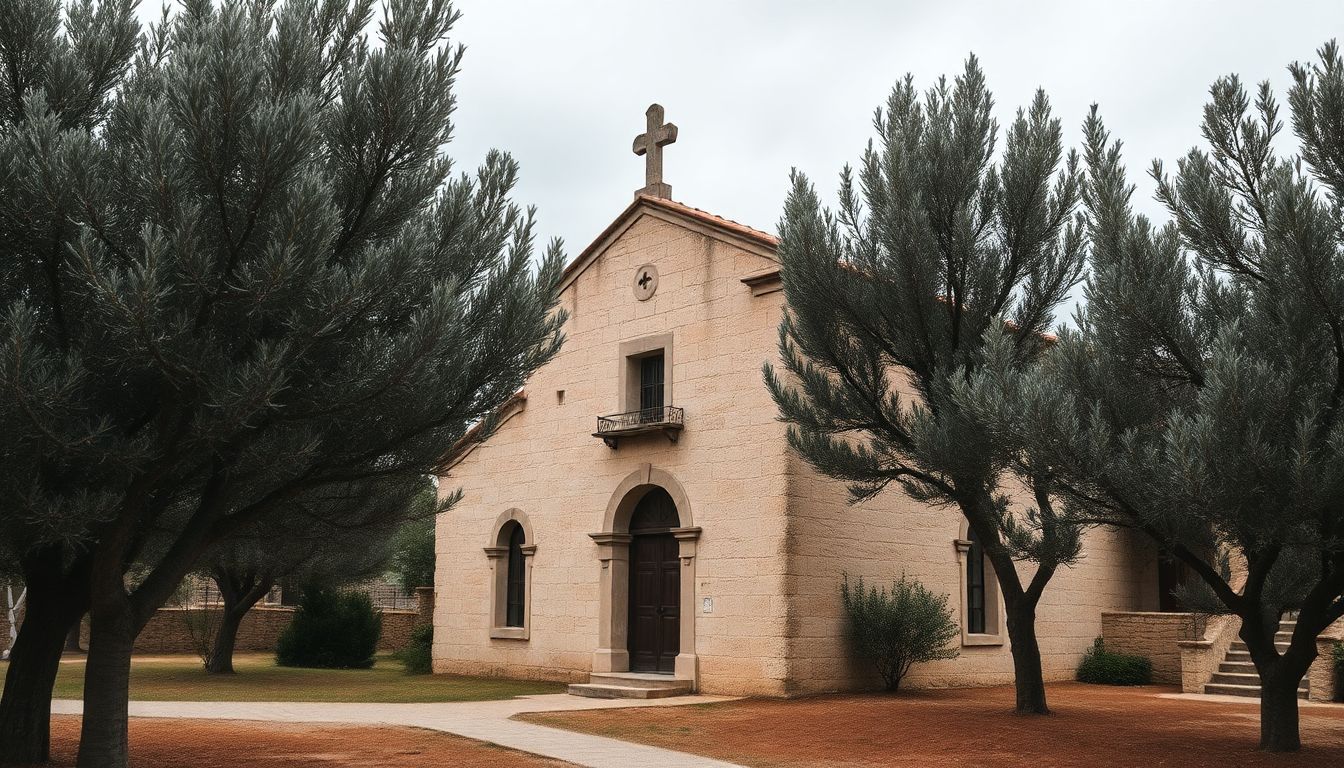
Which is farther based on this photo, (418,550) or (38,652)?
(418,550)

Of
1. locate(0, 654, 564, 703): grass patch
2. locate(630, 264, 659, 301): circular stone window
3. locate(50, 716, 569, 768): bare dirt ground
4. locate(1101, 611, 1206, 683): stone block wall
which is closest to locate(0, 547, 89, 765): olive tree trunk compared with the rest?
locate(50, 716, 569, 768): bare dirt ground

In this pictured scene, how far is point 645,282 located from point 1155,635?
35.1 feet

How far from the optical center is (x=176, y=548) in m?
8.33

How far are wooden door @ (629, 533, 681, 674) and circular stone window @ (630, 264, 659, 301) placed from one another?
3795 millimetres

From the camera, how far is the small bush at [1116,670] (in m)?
19.4

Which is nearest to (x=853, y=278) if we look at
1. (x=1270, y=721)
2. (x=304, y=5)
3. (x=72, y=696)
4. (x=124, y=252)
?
(x=1270, y=721)

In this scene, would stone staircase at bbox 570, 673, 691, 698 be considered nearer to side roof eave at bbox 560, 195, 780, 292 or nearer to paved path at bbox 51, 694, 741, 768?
paved path at bbox 51, 694, 741, 768

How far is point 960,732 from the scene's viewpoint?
11719 millimetres

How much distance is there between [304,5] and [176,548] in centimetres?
396

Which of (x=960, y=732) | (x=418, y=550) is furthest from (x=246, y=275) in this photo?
(x=418, y=550)

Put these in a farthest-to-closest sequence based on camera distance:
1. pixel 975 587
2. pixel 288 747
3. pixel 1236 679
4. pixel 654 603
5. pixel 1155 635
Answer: pixel 1155 635 < pixel 975 587 < pixel 654 603 < pixel 1236 679 < pixel 288 747

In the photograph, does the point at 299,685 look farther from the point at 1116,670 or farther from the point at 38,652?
the point at 1116,670

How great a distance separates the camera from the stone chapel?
1582cm

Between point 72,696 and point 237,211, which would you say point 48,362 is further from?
point 72,696
